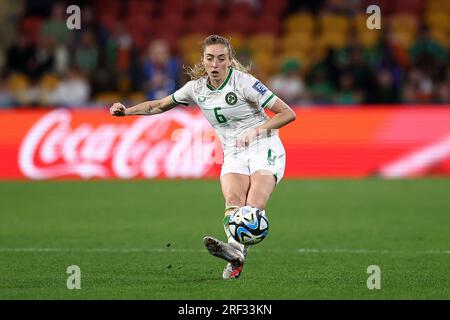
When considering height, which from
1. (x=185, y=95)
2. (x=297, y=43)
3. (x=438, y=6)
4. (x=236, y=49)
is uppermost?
(x=438, y=6)

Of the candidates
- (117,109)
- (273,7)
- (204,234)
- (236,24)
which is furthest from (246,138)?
(273,7)

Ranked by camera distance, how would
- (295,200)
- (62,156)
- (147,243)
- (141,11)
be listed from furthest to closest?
(141,11) < (62,156) < (295,200) < (147,243)

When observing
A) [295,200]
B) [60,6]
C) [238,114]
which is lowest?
[295,200]

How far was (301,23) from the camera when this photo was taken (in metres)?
24.6

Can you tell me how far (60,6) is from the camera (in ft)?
75.5

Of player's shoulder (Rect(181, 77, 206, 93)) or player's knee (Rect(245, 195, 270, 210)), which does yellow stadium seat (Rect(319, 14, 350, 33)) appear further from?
player's knee (Rect(245, 195, 270, 210))

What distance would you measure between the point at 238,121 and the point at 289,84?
40.3 ft

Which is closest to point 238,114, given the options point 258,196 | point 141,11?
point 258,196

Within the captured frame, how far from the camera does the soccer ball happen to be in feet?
27.9

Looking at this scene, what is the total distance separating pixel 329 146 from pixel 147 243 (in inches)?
334

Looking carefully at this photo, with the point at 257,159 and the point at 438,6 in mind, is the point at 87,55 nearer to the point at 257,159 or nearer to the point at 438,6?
the point at 438,6

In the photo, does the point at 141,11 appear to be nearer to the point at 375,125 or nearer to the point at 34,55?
the point at 34,55

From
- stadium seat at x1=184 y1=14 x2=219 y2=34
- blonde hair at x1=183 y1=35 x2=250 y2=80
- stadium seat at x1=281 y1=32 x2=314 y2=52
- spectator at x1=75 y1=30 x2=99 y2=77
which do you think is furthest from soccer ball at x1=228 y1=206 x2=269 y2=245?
stadium seat at x1=184 y1=14 x2=219 y2=34

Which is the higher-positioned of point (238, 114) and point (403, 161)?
point (238, 114)
